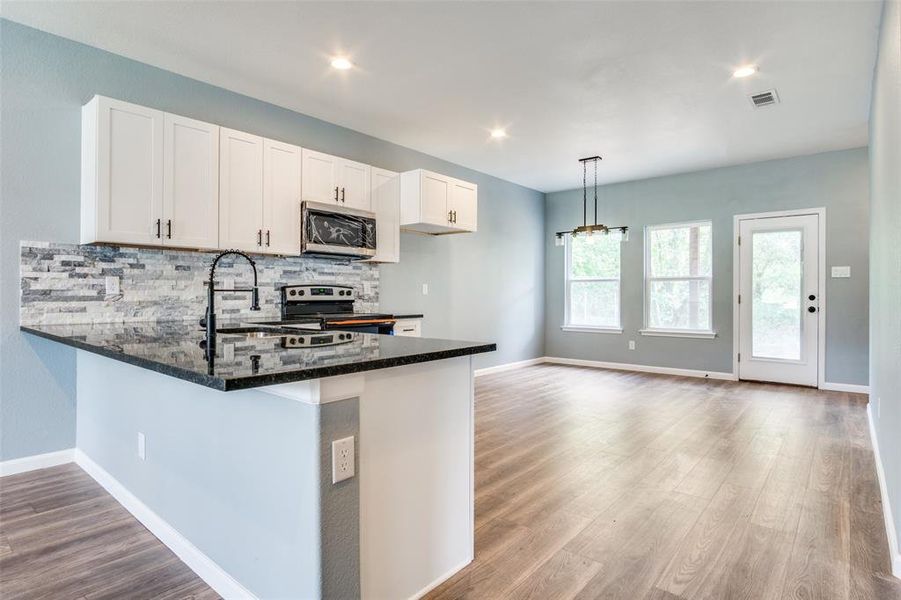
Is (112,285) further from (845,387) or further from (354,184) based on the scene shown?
(845,387)

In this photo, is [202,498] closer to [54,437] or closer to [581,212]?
[54,437]

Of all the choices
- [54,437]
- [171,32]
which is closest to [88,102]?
[171,32]

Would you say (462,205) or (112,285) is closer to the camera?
(112,285)

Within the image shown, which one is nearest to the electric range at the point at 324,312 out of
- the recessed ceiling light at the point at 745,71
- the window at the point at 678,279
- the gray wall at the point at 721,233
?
the recessed ceiling light at the point at 745,71

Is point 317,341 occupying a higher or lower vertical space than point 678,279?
lower

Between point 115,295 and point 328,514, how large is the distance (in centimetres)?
266

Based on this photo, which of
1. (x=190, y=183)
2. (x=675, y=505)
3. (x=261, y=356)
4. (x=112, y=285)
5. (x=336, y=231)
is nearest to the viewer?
(x=261, y=356)

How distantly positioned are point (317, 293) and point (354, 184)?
1034 mm

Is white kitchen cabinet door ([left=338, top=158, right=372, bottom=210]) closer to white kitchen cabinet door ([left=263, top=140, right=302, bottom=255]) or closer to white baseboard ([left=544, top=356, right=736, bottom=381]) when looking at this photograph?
white kitchen cabinet door ([left=263, top=140, right=302, bottom=255])

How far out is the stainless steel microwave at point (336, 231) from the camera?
390 centimetres

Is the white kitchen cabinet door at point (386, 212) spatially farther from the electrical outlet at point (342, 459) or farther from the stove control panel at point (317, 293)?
the electrical outlet at point (342, 459)

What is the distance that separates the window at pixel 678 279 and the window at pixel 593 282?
468 mm

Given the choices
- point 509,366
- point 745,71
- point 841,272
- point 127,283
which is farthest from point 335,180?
point 841,272

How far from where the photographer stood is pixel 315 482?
1.32 metres
